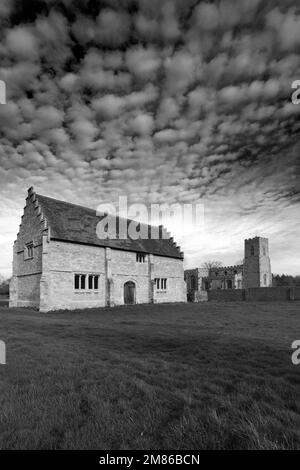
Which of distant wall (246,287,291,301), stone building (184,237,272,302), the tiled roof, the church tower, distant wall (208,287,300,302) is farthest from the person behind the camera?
stone building (184,237,272,302)

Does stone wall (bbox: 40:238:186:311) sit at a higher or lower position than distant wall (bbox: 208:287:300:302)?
higher

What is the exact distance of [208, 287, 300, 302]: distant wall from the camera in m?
31.6

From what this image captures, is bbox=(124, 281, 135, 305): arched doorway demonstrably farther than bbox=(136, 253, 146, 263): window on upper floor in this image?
No

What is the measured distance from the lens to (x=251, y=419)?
3.65m

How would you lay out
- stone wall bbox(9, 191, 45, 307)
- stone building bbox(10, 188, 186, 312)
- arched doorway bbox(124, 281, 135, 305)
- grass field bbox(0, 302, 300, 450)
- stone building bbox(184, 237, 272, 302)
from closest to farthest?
grass field bbox(0, 302, 300, 450) → stone building bbox(10, 188, 186, 312) → stone wall bbox(9, 191, 45, 307) → arched doorway bbox(124, 281, 135, 305) → stone building bbox(184, 237, 272, 302)

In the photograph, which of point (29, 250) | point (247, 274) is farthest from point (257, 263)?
point (29, 250)

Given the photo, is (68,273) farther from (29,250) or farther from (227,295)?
(227,295)

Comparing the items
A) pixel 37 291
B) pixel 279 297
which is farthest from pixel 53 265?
pixel 279 297

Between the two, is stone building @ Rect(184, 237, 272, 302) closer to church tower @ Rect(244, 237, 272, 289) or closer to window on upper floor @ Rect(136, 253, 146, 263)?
Result: church tower @ Rect(244, 237, 272, 289)

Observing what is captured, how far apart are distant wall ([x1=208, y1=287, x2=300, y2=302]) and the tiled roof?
11.7 meters

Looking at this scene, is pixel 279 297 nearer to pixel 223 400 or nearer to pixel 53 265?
pixel 53 265

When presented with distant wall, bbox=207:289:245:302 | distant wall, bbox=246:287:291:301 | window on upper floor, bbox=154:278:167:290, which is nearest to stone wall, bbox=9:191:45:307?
window on upper floor, bbox=154:278:167:290

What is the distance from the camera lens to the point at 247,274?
202 feet
